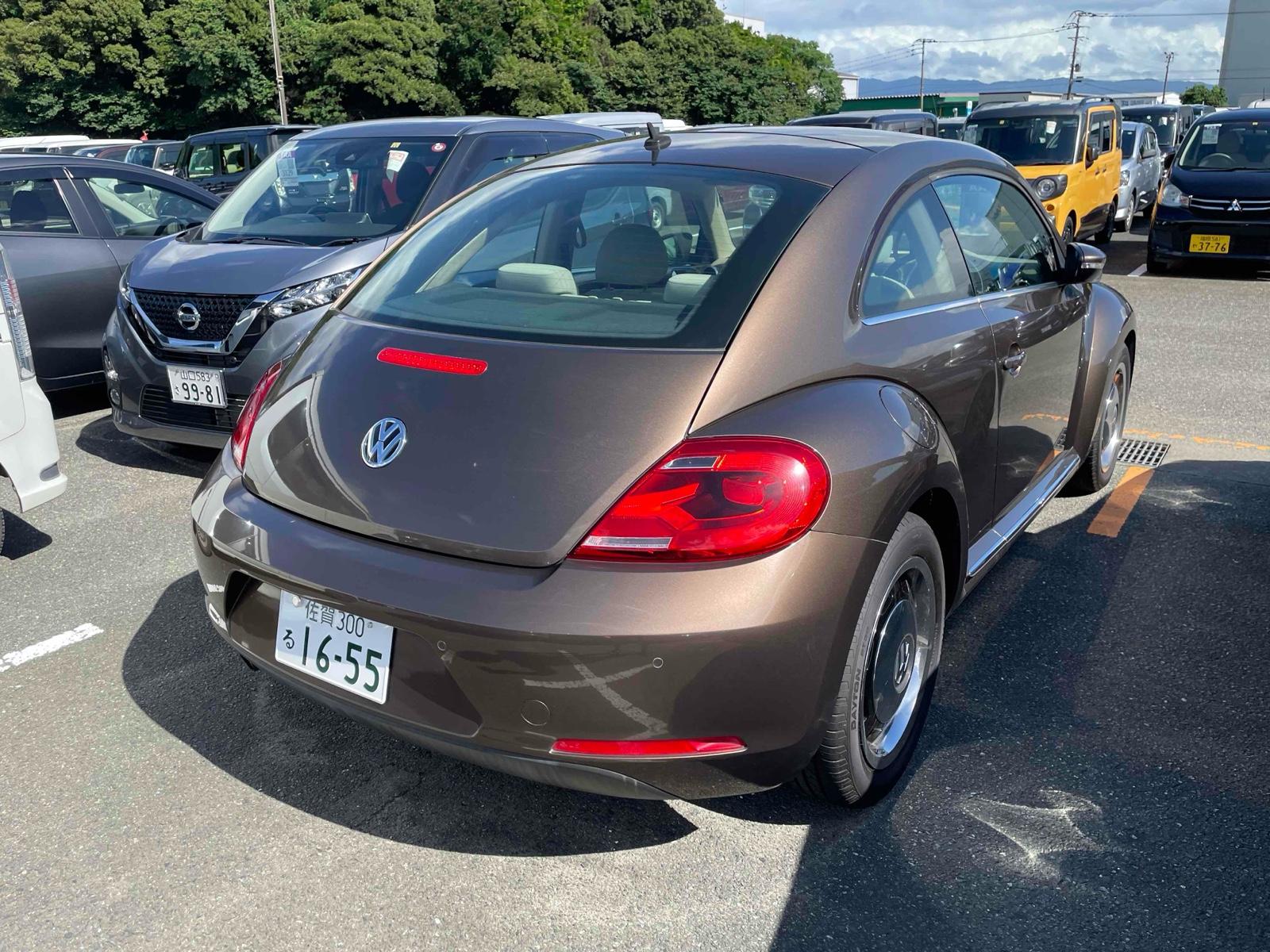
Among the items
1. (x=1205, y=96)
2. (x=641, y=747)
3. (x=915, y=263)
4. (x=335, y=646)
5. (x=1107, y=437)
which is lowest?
(x=1107, y=437)

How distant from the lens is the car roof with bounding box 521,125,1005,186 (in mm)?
2879

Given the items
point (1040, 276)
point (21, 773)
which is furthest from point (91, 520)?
point (1040, 276)

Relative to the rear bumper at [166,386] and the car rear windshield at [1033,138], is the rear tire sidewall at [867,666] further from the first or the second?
the car rear windshield at [1033,138]

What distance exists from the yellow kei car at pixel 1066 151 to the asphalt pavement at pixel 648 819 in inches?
360

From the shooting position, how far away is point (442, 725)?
2262 millimetres

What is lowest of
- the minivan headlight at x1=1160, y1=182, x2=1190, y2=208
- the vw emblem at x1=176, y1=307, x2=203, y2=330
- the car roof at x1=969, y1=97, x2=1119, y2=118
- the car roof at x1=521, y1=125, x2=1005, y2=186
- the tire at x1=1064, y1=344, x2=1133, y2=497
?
the tire at x1=1064, y1=344, x2=1133, y2=497

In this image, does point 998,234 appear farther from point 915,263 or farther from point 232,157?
→ point 232,157

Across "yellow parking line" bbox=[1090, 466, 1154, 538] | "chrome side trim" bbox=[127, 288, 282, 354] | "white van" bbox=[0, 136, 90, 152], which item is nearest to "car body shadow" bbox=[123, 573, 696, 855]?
"chrome side trim" bbox=[127, 288, 282, 354]

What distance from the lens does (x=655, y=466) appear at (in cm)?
220

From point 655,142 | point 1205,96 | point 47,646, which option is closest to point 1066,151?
point 655,142

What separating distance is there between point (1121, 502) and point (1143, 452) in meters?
0.88

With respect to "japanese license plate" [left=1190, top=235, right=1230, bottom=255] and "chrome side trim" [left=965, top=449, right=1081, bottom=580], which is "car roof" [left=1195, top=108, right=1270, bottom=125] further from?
"chrome side trim" [left=965, top=449, right=1081, bottom=580]

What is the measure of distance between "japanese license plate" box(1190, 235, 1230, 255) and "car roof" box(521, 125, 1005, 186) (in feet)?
29.7

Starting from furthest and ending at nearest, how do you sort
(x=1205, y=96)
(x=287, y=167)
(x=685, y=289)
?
(x=1205, y=96) → (x=287, y=167) → (x=685, y=289)
